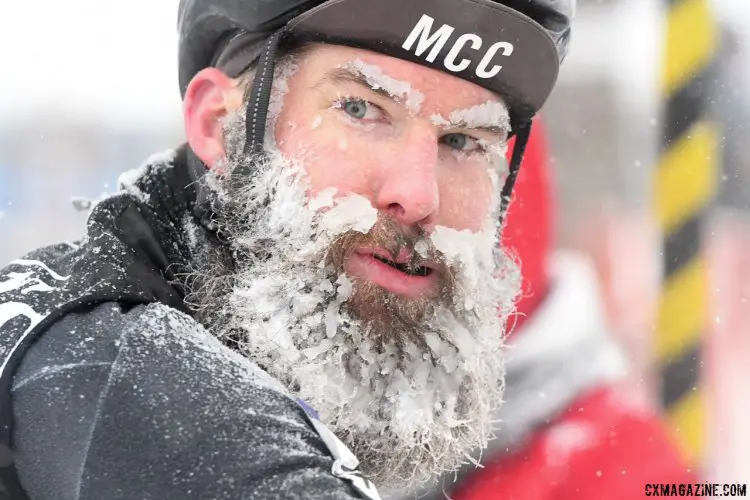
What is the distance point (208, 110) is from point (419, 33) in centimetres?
41

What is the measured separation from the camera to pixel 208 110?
1.50 metres

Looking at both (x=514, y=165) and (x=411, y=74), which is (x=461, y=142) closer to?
(x=411, y=74)

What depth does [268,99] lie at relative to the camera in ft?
4.50

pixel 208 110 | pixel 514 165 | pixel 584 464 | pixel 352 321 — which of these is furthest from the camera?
pixel 584 464

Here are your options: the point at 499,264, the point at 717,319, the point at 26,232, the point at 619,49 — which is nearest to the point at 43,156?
the point at 26,232

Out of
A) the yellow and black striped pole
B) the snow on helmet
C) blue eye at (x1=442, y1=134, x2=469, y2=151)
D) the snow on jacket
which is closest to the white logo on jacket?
the snow on helmet

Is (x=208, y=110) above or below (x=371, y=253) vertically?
above

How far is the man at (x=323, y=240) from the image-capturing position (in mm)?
1086

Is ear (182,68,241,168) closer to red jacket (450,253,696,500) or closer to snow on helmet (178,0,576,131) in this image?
snow on helmet (178,0,576,131)

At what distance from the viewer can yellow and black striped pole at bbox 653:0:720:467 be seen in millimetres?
2480

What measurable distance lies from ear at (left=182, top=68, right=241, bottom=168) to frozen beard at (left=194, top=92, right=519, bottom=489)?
7 centimetres

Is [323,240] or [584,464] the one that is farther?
[584,464]

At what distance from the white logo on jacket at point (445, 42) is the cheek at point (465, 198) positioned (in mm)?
163

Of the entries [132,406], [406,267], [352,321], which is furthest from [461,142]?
[132,406]
